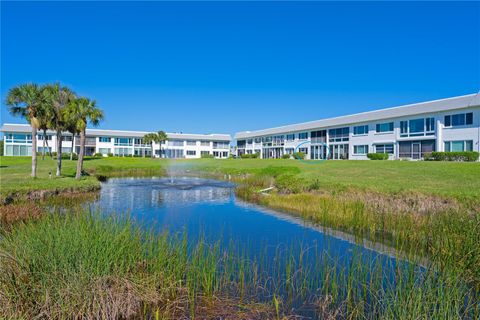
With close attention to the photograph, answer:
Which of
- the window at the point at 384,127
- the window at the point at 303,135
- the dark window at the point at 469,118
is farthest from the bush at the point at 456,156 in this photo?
the window at the point at 303,135

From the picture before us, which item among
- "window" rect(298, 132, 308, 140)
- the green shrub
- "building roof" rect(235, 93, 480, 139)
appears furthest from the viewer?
"window" rect(298, 132, 308, 140)

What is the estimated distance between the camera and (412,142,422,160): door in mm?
39219

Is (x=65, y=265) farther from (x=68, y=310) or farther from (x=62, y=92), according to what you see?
(x=62, y=92)

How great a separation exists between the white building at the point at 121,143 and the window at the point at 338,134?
44909 millimetres

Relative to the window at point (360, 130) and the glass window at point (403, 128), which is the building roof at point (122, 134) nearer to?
the window at point (360, 130)

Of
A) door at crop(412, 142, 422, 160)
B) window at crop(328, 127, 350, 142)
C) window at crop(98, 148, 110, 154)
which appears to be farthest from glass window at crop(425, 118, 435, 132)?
window at crop(98, 148, 110, 154)

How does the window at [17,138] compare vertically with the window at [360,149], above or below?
above

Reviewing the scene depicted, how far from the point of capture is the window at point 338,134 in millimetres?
52000

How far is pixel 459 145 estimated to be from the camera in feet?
113

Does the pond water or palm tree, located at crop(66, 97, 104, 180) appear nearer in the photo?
the pond water

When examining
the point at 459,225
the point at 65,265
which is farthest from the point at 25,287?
the point at 459,225

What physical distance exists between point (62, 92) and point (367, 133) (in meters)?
38.5

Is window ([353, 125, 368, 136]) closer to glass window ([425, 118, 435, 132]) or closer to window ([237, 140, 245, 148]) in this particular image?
glass window ([425, 118, 435, 132])

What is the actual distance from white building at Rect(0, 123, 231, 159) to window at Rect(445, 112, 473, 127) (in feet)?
216
